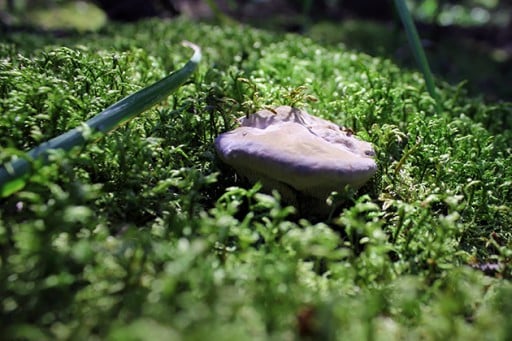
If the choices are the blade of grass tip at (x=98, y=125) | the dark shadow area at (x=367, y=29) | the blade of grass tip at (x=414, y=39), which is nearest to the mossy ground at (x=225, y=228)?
the blade of grass tip at (x=98, y=125)

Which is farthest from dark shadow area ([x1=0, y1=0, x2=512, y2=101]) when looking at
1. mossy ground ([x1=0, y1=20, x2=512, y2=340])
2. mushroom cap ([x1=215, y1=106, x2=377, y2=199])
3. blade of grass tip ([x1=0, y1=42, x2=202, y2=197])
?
mushroom cap ([x1=215, y1=106, x2=377, y2=199])

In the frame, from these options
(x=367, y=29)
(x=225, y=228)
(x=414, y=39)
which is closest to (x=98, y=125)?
(x=225, y=228)

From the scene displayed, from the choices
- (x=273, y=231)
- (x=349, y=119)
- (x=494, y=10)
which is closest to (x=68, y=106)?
(x=273, y=231)

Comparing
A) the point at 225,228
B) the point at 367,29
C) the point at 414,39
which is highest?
the point at 414,39

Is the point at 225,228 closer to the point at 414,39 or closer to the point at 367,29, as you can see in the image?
the point at 414,39

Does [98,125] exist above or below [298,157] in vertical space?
below
